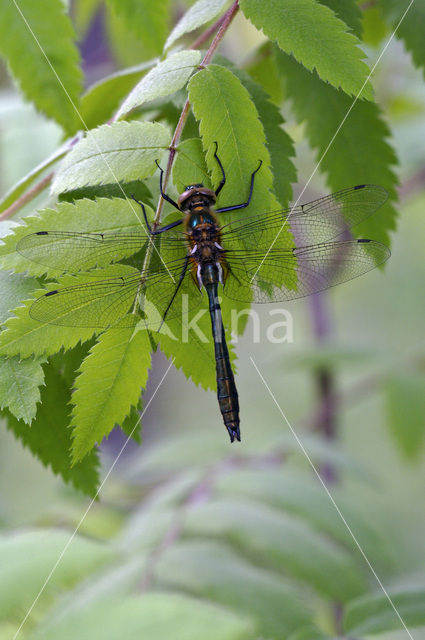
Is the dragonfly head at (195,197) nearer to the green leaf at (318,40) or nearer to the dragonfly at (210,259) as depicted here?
the dragonfly at (210,259)

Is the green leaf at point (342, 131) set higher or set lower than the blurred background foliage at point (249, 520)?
higher

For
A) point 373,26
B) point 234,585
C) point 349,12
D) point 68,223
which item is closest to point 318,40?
point 349,12

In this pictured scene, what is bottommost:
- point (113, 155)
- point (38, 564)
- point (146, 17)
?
point (38, 564)

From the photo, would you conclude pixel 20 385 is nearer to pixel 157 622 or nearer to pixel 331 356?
pixel 157 622

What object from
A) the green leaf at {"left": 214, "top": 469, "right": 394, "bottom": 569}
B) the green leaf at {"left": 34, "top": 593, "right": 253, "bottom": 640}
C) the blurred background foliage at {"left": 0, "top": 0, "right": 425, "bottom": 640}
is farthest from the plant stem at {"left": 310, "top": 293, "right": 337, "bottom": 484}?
the green leaf at {"left": 34, "top": 593, "right": 253, "bottom": 640}

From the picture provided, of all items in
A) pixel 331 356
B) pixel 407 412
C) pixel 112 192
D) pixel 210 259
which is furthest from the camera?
pixel 331 356

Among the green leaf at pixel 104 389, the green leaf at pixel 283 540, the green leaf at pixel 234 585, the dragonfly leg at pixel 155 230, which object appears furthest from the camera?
the green leaf at pixel 283 540

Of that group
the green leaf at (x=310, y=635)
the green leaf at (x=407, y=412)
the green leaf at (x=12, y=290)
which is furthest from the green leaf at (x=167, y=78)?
the green leaf at (x=407, y=412)

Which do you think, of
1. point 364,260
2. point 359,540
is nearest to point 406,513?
point 359,540
